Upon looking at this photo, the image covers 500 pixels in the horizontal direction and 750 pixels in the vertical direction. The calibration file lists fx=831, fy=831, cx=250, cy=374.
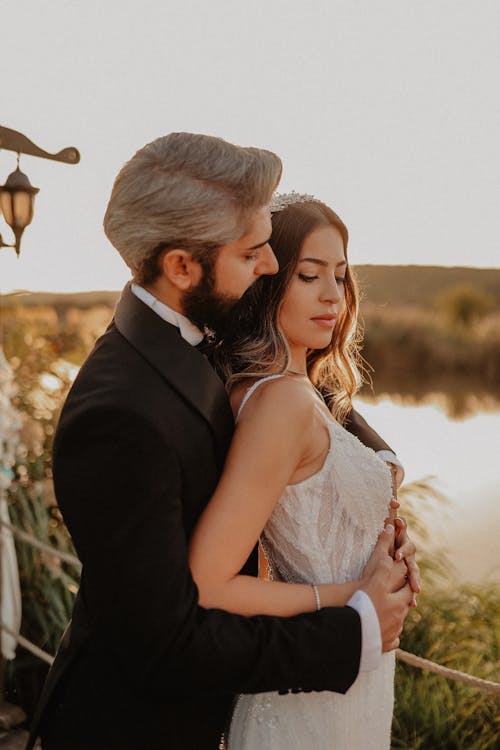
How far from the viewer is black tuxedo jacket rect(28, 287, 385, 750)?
1.27m

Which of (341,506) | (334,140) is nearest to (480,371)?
(334,140)

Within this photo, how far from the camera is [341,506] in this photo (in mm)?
1635

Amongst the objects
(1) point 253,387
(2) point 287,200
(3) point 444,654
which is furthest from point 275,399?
(3) point 444,654

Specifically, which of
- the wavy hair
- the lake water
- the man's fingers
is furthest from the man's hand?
the lake water

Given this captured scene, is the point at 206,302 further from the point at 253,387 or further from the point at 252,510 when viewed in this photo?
the point at 252,510

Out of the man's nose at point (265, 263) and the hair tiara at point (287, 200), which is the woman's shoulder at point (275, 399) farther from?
the hair tiara at point (287, 200)

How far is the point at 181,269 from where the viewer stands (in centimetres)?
142

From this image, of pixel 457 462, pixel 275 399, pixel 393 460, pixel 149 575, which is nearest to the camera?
pixel 149 575

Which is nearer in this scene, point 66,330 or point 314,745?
point 314,745

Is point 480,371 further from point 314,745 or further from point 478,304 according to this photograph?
point 314,745

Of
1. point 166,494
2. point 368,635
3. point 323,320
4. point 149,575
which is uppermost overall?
point 323,320

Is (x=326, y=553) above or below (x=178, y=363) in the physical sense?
below

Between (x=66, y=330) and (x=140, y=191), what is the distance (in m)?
4.03

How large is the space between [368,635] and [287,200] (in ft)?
3.24
